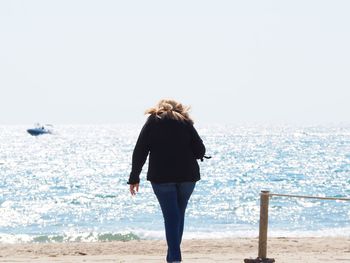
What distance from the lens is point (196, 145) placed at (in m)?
7.75

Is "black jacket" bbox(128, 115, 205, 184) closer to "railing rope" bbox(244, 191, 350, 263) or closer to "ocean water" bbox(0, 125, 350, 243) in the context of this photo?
"railing rope" bbox(244, 191, 350, 263)

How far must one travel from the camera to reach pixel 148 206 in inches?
1131

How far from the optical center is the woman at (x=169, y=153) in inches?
300

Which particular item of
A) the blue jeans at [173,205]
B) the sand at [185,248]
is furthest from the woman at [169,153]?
the sand at [185,248]

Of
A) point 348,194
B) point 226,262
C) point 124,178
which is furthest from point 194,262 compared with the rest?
point 124,178

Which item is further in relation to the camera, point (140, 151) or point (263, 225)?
point (263, 225)

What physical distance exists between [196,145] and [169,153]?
0.29 m

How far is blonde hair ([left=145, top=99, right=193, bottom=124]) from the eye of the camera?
7.65 metres

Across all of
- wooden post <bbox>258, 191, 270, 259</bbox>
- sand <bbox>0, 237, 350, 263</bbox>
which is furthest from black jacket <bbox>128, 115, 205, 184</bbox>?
sand <bbox>0, 237, 350, 263</bbox>

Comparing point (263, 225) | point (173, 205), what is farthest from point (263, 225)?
point (173, 205)

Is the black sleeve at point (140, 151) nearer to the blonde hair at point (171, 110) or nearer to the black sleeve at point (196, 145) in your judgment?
the blonde hair at point (171, 110)

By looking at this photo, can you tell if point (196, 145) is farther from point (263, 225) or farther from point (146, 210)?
point (146, 210)

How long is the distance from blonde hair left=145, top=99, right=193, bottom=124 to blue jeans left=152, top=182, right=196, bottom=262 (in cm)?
65

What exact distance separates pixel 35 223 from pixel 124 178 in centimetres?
2473
